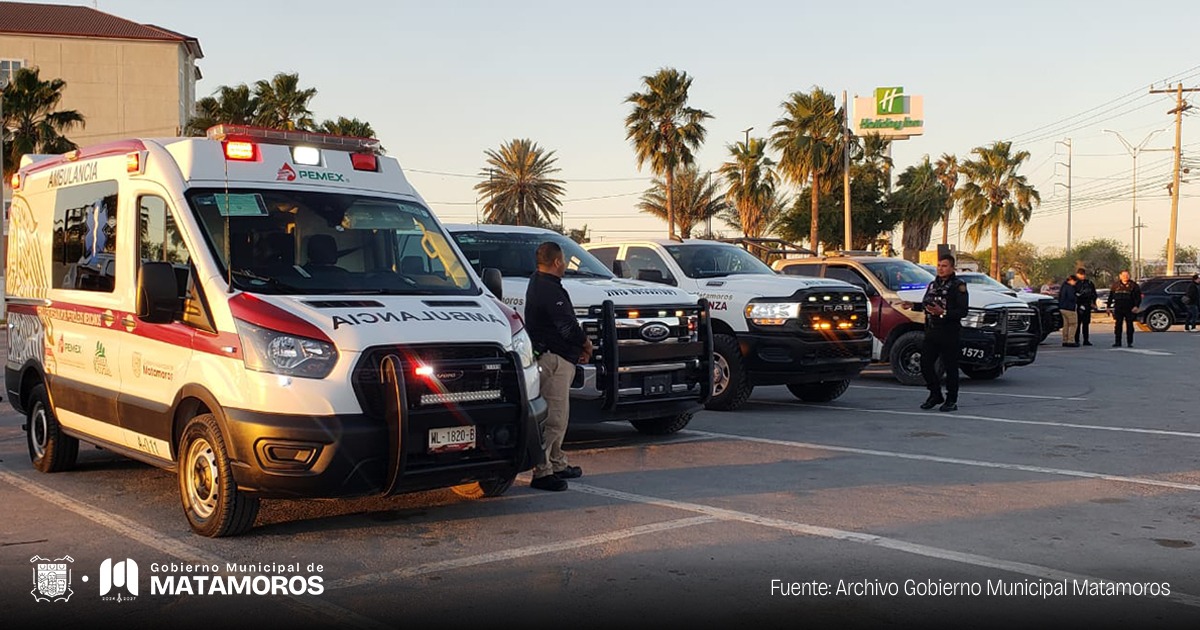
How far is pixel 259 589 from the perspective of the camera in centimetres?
562

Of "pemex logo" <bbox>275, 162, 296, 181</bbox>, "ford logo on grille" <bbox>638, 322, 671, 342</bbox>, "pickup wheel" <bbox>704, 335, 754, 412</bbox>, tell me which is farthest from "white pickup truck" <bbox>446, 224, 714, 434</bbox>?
"pemex logo" <bbox>275, 162, 296, 181</bbox>

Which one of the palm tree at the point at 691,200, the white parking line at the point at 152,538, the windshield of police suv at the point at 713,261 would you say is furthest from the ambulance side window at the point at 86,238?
the palm tree at the point at 691,200

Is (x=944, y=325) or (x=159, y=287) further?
(x=944, y=325)

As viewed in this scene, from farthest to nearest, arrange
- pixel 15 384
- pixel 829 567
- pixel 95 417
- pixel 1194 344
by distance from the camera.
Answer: pixel 1194 344 < pixel 15 384 < pixel 95 417 < pixel 829 567

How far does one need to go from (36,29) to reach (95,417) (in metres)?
67.3

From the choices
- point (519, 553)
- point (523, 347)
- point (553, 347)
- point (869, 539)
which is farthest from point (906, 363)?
point (519, 553)

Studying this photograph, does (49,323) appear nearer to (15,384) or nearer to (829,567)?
(15,384)

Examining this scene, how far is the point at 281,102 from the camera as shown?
5034 cm

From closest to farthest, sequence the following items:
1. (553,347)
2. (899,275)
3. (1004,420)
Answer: (553,347), (1004,420), (899,275)

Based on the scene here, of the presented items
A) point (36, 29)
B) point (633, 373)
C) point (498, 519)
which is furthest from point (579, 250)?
point (36, 29)

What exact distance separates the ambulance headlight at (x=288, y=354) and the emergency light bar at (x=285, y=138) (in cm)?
170

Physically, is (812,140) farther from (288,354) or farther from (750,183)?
(288,354)

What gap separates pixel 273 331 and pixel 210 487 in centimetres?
108

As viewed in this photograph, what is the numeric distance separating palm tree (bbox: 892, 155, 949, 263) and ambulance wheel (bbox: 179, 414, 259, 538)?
177 feet
